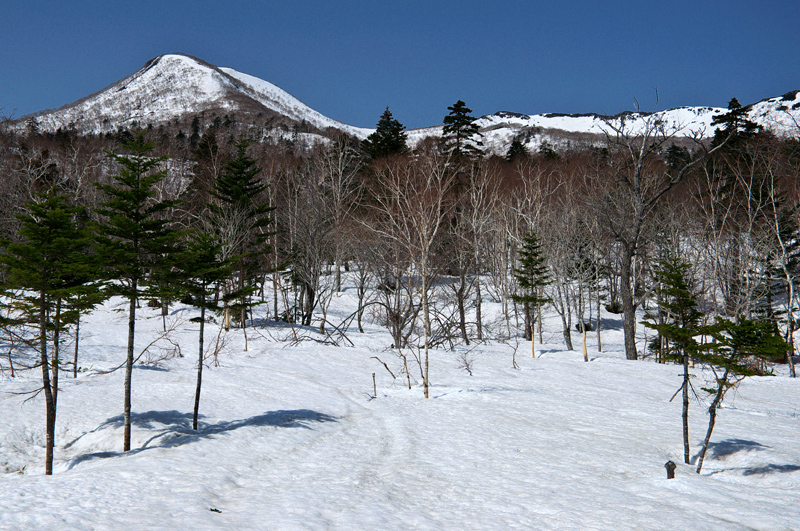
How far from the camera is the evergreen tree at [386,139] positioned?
45.3 meters

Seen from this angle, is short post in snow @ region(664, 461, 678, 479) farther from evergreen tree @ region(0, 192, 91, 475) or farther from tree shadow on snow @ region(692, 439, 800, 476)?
evergreen tree @ region(0, 192, 91, 475)

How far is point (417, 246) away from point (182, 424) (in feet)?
35.5

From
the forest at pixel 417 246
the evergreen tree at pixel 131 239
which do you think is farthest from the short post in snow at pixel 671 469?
the evergreen tree at pixel 131 239

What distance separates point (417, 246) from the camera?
774 inches

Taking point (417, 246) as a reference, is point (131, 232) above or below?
below

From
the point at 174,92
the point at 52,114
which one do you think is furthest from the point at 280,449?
the point at 174,92

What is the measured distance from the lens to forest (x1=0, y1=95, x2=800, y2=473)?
10.1 meters

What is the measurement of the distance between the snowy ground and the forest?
4.82 feet

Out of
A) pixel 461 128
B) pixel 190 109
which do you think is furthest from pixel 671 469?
pixel 190 109

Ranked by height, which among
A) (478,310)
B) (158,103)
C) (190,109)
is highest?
(158,103)

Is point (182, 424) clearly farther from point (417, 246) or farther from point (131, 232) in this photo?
point (417, 246)

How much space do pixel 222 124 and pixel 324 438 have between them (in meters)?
115

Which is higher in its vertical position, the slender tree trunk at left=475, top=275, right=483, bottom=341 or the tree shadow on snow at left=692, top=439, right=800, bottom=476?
the slender tree trunk at left=475, top=275, right=483, bottom=341

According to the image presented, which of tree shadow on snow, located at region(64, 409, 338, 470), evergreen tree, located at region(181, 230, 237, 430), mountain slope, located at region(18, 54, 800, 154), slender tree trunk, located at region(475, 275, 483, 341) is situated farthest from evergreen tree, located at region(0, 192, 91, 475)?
mountain slope, located at region(18, 54, 800, 154)
